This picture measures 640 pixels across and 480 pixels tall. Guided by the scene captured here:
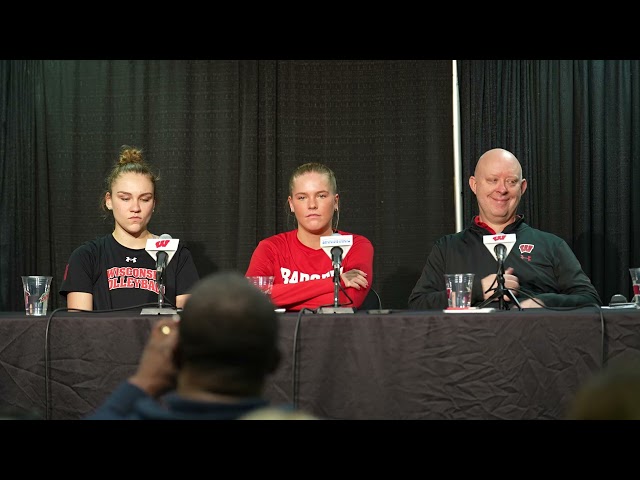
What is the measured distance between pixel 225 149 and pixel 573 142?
208 cm

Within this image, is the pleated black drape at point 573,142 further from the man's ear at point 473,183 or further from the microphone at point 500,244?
the microphone at point 500,244

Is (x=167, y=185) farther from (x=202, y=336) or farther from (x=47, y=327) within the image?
(x=202, y=336)

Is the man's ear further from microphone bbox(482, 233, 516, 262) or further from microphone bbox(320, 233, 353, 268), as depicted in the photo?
microphone bbox(320, 233, 353, 268)

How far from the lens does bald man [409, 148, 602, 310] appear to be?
3.82 meters

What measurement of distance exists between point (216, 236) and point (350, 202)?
84 centimetres

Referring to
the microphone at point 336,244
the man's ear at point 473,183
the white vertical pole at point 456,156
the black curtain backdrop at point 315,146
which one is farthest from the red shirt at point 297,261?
the white vertical pole at point 456,156

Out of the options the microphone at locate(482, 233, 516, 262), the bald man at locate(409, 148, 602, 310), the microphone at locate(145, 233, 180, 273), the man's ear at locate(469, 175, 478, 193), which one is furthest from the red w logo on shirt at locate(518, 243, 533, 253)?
the microphone at locate(145, 233, 180, 273)

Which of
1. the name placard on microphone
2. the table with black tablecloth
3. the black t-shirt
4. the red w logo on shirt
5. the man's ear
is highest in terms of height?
the man's ear

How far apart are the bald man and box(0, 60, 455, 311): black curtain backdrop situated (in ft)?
2.62

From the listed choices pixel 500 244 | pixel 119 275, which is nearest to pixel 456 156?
pixel 500 244

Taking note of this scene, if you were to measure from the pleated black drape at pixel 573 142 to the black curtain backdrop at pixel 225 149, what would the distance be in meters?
0.24

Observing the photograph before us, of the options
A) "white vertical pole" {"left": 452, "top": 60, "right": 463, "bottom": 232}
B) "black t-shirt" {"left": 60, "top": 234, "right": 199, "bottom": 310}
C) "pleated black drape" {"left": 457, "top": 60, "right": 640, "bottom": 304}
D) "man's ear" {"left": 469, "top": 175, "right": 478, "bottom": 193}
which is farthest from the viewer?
"white vertical pole" {"left": 452, "top": 60, "right": 463, "bottom": 232}

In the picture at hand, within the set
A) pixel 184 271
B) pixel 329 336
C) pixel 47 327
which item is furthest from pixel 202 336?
pixel 184 271

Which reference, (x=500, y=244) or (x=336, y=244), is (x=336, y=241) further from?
(x=500, y=244)
